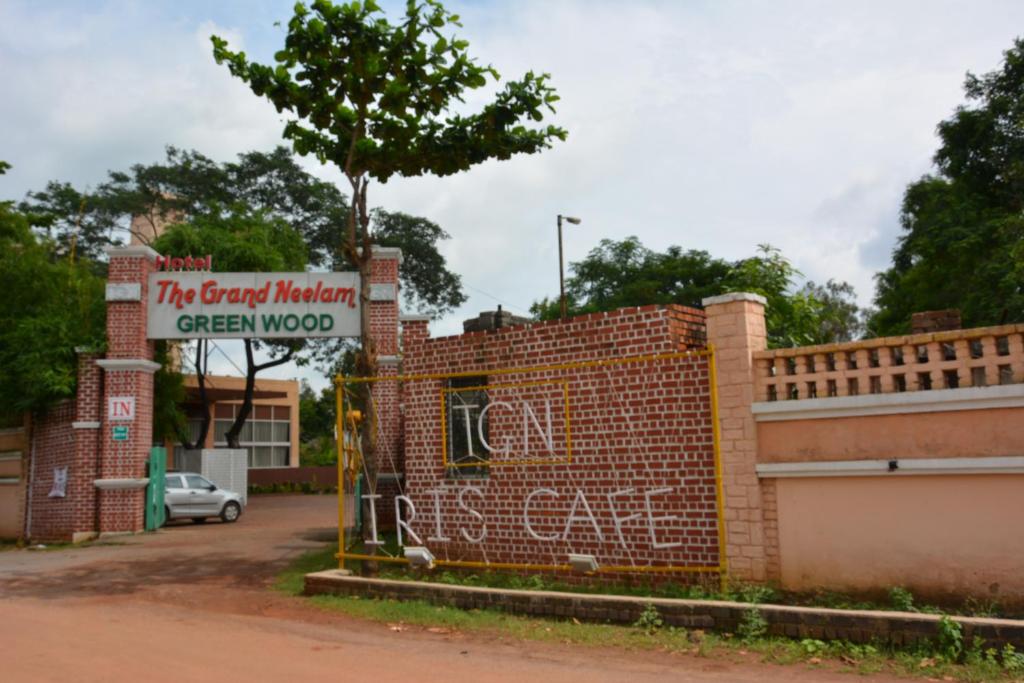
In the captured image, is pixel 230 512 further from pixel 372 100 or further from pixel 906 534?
pixel 906 534

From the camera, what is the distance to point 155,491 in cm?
1916

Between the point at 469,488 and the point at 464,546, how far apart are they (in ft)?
2.45

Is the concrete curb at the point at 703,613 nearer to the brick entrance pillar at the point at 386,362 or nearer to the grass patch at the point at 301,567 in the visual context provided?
the grass patch at the point at 301,567

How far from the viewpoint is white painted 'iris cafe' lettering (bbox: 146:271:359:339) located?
19766mm

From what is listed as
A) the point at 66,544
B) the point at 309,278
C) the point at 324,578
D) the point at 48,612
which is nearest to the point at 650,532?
the point at 324,578

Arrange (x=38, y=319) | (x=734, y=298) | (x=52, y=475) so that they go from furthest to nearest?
1. (x=38, y=319)
2. (x=52, y=475)
3. (x=734, y=298)

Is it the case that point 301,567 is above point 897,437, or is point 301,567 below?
below

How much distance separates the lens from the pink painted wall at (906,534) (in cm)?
752

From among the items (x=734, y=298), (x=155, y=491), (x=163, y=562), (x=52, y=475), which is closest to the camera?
(x=734, y=298)

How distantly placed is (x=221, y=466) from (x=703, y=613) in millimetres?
21650

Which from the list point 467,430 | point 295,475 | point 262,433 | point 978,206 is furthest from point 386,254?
point 262,433

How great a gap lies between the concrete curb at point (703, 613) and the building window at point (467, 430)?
1.70 meters

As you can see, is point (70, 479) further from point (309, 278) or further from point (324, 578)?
point (324, 578)

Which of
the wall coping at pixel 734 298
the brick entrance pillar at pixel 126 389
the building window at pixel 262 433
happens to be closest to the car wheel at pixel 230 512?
the brick entrance pillar at pixel 126 389
